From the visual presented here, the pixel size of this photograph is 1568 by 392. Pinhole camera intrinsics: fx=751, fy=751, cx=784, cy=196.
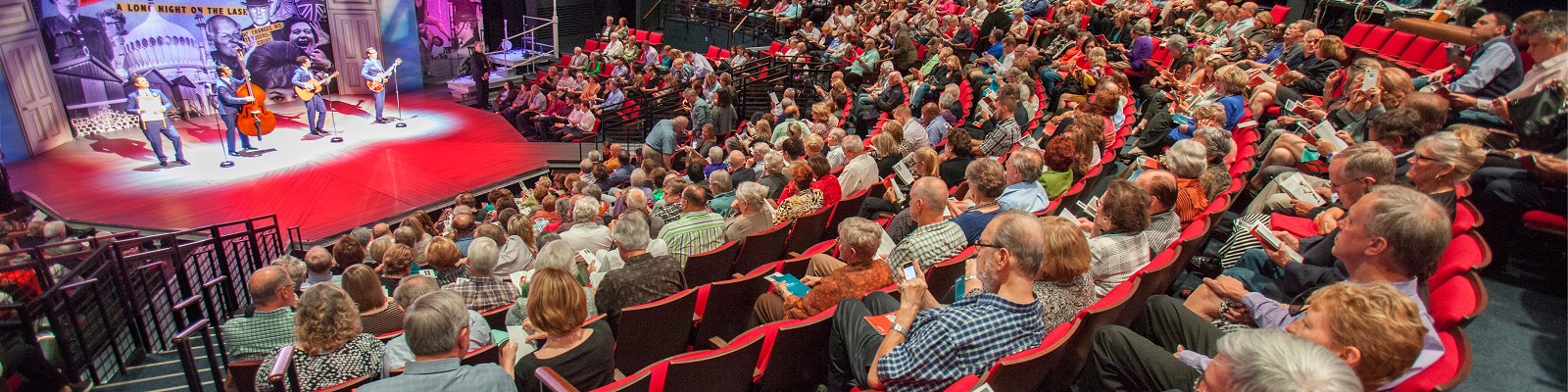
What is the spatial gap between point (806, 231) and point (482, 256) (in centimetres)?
183

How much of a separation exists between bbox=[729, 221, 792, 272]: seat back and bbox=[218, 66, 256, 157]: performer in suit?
10094mm

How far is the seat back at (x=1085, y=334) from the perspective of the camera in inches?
93.7

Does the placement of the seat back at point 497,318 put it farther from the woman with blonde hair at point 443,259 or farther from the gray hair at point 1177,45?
the gray hair at point 1177,45

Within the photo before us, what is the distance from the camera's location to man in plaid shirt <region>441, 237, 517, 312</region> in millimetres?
3568

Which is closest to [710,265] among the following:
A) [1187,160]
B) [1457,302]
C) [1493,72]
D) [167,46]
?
[1187,160]

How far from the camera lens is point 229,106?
11203mm

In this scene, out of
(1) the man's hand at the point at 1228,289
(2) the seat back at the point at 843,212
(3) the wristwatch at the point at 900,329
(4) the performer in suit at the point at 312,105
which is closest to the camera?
(3) the wristwatch at the point at 900,329

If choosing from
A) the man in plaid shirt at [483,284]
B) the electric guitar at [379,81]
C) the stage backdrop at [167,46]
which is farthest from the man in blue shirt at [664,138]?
the stage backdrop at [167,46]

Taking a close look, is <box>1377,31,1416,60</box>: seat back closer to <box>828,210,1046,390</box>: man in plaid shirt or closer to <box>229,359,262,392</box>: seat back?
<box>828,210,1046,390</box>: man in plaid shirt

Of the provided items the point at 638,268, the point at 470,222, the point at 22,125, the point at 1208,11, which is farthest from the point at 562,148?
the point at 1208,11

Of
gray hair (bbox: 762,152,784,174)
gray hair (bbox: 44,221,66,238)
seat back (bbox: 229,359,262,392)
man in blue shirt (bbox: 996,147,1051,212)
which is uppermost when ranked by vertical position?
man in blue shirt (bbox: 996,147,1051,212)

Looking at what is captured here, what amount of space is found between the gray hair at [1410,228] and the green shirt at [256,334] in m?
3.99

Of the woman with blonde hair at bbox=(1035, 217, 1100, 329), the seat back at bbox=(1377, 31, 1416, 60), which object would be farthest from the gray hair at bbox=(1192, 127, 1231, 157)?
the seat back at bbox=(1377, 31, 1416, 60)

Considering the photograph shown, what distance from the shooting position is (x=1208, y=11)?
943 centimetres
